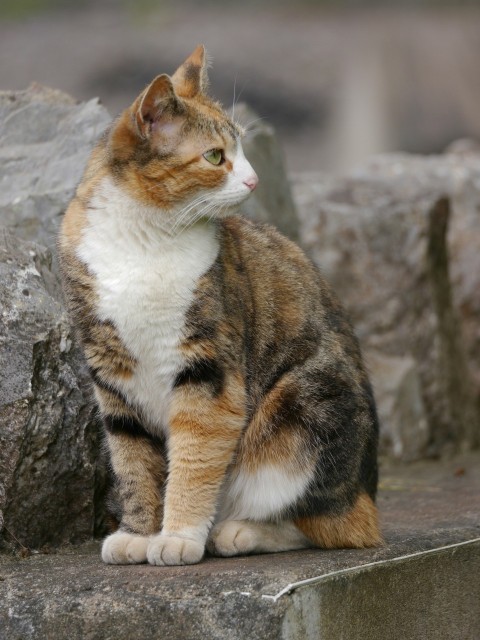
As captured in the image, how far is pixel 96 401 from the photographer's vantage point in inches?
162

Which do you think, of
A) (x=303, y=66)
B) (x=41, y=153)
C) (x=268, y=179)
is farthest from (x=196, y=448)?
(x=303, y=66)

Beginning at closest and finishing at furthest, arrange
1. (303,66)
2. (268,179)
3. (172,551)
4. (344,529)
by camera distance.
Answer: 1. (172,551)
2. (344,529)
3. (268,179)
4. (303,66)

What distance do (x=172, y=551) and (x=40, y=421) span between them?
29.3 inches

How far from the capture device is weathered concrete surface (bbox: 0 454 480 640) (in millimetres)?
3438

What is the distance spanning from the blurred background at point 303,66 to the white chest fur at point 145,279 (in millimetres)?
10087

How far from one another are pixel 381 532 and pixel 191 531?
948 millimetres

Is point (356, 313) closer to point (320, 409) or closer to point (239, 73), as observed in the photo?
point (320, 409)

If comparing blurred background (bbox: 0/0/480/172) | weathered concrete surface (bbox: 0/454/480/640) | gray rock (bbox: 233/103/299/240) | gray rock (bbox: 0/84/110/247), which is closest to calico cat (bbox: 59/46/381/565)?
weathered concrete surface (bbox: 0/454/480/640)

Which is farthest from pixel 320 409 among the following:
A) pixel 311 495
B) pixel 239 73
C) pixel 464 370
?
pixel 239 73

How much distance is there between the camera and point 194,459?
3.83 metres

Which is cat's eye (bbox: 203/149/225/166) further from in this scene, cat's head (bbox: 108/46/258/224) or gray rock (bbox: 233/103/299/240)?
gray rock (bbox: 233/103/299/240)

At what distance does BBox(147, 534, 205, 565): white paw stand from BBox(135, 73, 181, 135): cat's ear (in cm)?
151

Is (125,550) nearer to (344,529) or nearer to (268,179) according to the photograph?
(344,529)

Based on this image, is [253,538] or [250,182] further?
[253,538]
